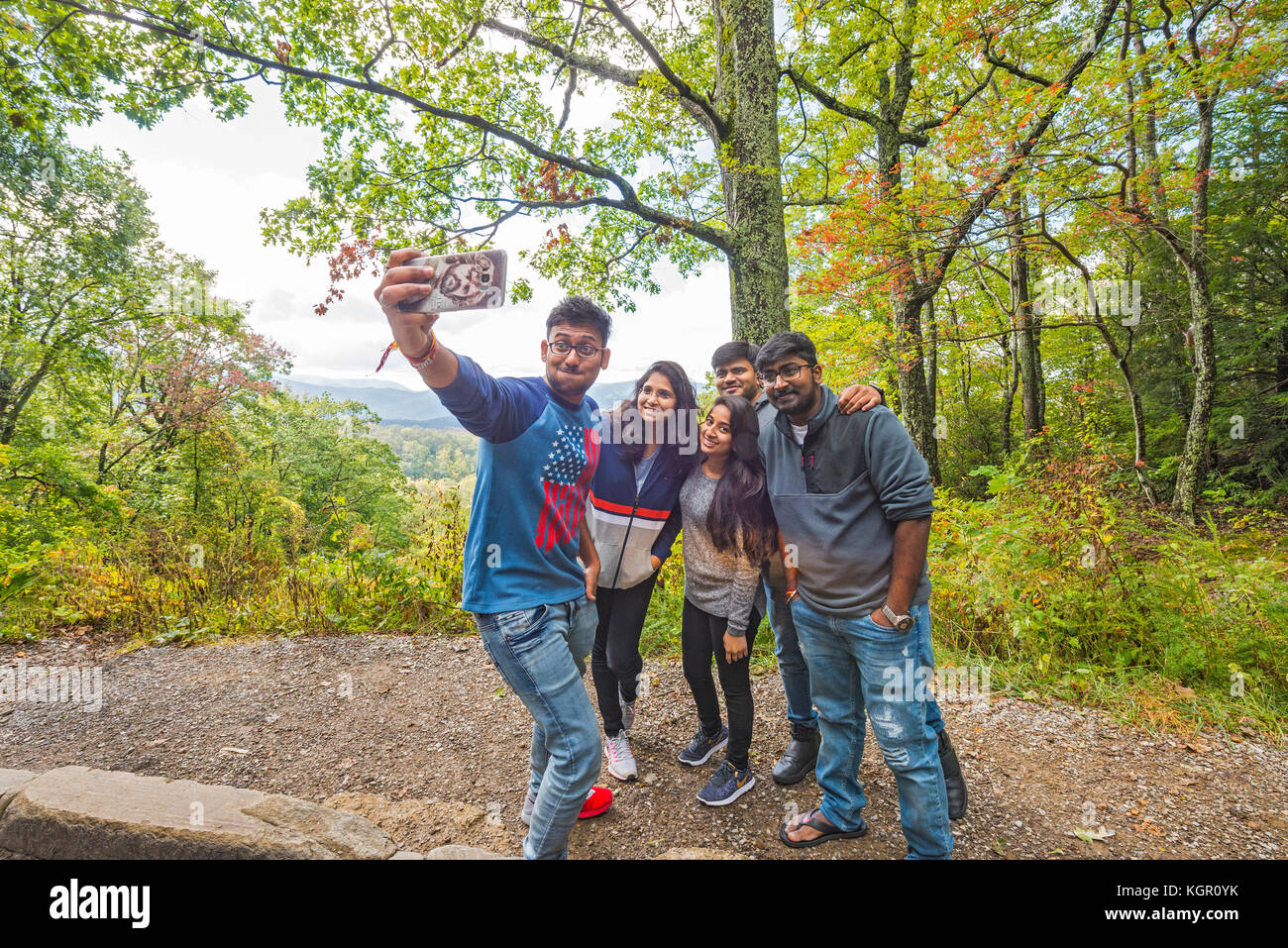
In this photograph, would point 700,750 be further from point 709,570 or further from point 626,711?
point 709,570

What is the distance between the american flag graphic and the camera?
6.02ft

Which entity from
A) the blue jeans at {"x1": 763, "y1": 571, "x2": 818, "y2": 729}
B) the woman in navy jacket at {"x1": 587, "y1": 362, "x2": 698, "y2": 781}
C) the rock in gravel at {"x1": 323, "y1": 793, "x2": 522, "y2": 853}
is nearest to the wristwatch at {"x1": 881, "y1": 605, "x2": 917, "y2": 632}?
the blue jeans at {"x1": 763, "y1": 571, "x2": 818, "y2": 729}

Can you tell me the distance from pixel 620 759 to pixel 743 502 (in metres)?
1.70

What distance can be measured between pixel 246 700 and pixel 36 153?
662 inches

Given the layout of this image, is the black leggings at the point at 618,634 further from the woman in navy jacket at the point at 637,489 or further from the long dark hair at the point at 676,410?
the long dark hair at the point at 676,410

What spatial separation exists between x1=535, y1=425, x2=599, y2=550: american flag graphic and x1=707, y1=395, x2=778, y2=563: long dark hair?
31.8 inches

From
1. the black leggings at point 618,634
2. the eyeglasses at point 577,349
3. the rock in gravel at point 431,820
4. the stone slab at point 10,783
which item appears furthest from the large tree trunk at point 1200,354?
the stone slab at point 10,783

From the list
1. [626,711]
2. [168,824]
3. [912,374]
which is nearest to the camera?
[168,824]

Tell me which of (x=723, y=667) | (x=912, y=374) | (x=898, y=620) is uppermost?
(x=912, y=374)

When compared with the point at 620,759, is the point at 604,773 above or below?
below

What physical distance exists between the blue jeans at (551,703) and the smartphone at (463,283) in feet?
3.35

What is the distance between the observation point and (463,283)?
1367mm

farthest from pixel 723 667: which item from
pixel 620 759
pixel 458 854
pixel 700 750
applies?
pixel 458 854

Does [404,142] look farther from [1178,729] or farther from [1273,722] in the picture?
[1273,722]
